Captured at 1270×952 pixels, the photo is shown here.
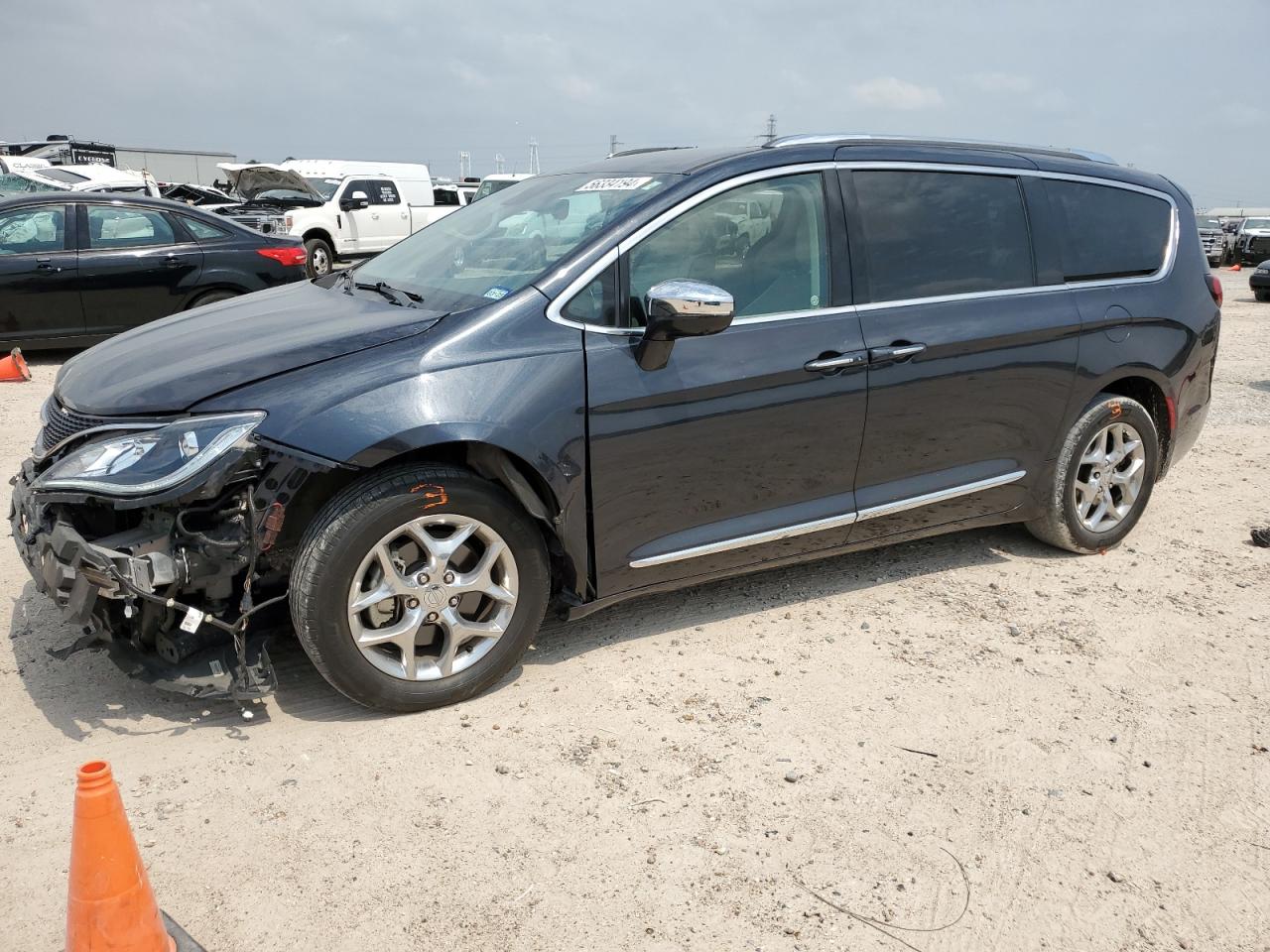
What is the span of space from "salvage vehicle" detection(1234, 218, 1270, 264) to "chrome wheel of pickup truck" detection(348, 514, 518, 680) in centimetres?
3118

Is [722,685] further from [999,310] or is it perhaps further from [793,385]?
[999,310]

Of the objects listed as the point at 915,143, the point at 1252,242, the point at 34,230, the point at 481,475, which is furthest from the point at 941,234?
the point at 1252,242

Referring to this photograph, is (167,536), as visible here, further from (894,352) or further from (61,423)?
(894,352)

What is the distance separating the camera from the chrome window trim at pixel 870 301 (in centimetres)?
350

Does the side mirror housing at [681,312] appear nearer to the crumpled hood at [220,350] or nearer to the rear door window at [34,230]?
the crumpled hood at [220,350]

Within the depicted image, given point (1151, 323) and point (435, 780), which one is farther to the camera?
point (1151, 323)

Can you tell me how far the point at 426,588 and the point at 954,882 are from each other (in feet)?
5.78

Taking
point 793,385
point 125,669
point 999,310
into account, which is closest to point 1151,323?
point 999,310

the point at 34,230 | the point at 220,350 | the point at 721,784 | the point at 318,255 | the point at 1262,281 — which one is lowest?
the point at 721,784

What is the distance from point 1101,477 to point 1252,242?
28620 millimetres

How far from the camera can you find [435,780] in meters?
3.06

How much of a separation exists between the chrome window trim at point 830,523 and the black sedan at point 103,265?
275 inches

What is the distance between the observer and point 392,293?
3.88 meters

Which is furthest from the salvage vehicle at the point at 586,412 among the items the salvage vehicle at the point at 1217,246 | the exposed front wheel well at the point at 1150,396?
the salvage vehicle at the point at 1217,246
